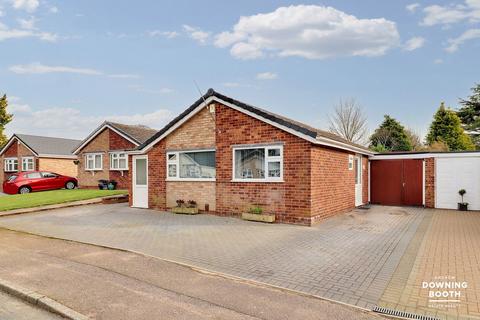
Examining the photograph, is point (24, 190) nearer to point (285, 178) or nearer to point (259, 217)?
point (259, 217)

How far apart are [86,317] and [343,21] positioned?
13379mm

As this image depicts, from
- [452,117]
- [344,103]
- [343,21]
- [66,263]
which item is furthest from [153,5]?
[452,117]

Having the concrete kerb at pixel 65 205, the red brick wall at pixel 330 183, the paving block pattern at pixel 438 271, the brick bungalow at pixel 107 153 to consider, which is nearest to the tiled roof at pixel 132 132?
the brick bungalow at pixel 107 153

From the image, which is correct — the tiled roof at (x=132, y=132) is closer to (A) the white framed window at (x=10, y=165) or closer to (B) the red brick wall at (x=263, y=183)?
(B) the red brick wall at (x=263, y=183)

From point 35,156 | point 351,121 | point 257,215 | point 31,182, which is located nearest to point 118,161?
point 31,182

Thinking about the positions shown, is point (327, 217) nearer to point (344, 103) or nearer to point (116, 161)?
point (116, 161)

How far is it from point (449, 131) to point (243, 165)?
29426 mm

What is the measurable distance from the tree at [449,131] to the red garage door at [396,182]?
19.7 meters

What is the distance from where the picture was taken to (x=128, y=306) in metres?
4.37

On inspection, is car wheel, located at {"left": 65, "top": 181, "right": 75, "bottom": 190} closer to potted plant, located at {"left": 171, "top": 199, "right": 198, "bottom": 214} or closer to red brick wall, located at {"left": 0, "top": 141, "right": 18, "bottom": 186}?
red brick wall, located at {"left": 0, "top": 141, "right": 18, "bottom": 186}

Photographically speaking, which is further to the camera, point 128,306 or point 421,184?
point 421,184

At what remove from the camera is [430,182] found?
15.4m

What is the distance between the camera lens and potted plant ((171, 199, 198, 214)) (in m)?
12.8

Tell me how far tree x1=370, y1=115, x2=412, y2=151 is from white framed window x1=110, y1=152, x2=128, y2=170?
25613mm
